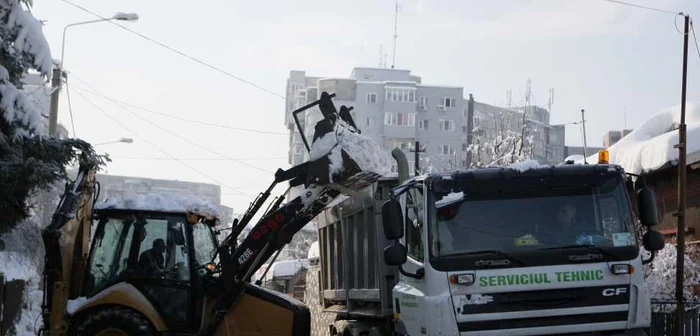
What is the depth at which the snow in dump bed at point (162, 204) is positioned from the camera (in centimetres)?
1176

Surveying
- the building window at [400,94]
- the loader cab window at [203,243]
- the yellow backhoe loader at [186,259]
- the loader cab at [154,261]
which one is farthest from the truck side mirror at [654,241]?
the building window at [400,94]

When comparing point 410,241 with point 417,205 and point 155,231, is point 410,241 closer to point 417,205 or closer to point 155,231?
point 417,205

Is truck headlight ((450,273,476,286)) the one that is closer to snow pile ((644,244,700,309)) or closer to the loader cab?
the loader cab

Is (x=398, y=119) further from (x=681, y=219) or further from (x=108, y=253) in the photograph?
(x=108, y=253)

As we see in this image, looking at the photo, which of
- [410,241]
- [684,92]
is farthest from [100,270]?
[684,92]

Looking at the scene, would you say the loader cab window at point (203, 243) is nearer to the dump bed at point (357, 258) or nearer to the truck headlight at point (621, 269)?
the dump bed at point (357, 258)

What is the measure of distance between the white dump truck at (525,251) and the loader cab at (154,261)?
11.5ft

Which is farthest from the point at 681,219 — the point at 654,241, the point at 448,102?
the point at 448,102

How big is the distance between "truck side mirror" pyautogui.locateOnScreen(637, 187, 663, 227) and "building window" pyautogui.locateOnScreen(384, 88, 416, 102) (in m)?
76.9

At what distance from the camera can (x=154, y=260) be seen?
11758 millimetres

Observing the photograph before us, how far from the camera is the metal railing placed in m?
12.5

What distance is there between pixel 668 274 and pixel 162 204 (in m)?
8.63

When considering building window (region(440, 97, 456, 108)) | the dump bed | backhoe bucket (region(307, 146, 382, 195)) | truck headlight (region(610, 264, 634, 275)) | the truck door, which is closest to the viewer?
truck headlight (region(610, 264, 634, 275))

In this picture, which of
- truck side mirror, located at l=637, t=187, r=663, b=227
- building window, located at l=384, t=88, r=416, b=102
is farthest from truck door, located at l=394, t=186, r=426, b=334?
building window, located at l=384, t=88, r=416, b=102
